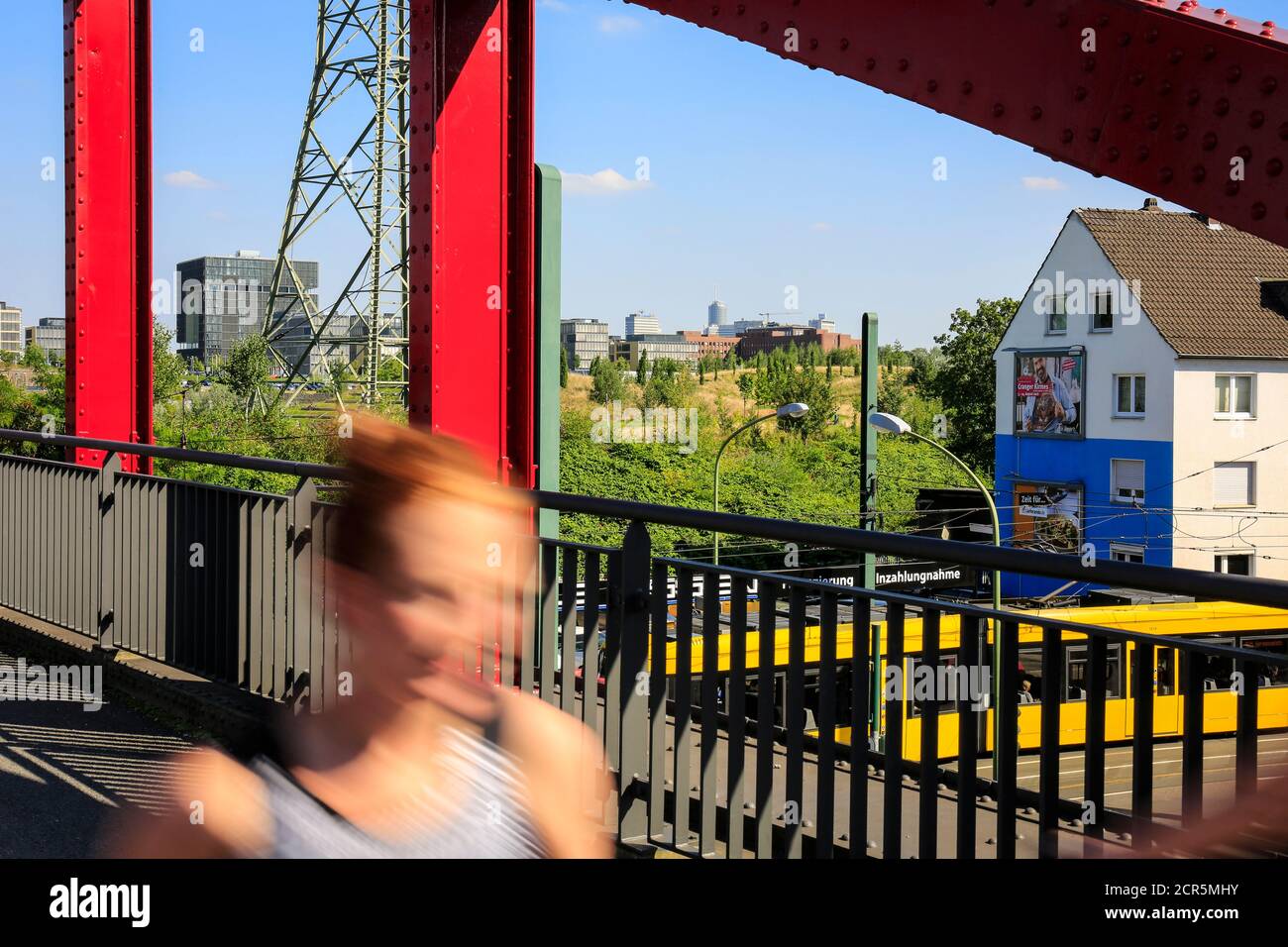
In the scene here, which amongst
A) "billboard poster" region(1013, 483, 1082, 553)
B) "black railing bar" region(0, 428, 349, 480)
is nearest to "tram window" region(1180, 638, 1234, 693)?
"black railing bar" region(0, 428, 349, 480)

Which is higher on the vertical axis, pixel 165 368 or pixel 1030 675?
pixel 165 368

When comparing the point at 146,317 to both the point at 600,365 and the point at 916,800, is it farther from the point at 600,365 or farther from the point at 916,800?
the point at 600,365

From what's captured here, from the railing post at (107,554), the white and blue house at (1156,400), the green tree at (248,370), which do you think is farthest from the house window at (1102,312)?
the railing post at (107,554)

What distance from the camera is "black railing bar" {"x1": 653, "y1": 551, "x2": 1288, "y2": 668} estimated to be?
2.57 m

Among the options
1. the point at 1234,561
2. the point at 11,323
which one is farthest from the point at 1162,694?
the point at 11,323

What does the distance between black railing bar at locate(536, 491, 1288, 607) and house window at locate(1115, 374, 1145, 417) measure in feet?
195

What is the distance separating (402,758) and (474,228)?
344cm

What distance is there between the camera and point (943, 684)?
3.03 meters

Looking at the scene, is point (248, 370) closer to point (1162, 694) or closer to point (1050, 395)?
point (1050, 395)

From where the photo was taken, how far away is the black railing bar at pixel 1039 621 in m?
2.57

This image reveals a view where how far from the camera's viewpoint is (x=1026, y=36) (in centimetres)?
317

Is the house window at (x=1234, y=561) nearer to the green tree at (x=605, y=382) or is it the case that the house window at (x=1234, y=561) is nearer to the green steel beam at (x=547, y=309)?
the green tree at (x=605, y=382)

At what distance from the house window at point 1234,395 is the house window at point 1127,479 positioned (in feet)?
13.3
